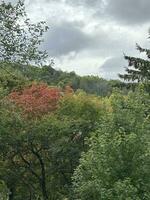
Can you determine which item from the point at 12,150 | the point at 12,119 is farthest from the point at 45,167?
the point at 12,119

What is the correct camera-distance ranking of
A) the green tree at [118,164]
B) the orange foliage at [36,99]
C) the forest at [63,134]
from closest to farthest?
the forest at [63,134] < the green tree at [118,164] < the orange foliage at [36,99]

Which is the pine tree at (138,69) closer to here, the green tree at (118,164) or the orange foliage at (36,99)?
the orange foliage at (36,99)

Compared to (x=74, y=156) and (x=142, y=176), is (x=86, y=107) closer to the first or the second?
(x=74, y=156)

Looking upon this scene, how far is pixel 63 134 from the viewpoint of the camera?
3042 cm

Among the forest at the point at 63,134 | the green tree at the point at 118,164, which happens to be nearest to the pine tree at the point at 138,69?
the forest at the point at 63,134

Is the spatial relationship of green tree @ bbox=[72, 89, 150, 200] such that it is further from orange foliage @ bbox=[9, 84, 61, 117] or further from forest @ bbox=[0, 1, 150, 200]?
orange foliage @ bbox=[9, 84, 61, 117]

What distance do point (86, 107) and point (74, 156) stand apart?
4.83 meters

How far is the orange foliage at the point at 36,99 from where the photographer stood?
32219 mm

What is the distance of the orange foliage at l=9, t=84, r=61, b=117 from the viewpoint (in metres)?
32.2

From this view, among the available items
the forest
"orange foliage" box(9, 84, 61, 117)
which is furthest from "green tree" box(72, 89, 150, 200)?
"orange foliage" box(9, 84, 61, 117)

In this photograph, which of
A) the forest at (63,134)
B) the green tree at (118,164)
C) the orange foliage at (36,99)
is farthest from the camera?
the orange foliage at (36,99)

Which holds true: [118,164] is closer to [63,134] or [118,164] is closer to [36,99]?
[63,134]

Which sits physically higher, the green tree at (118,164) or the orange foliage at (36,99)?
the orange foliage at (36,99)

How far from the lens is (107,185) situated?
18.6m
